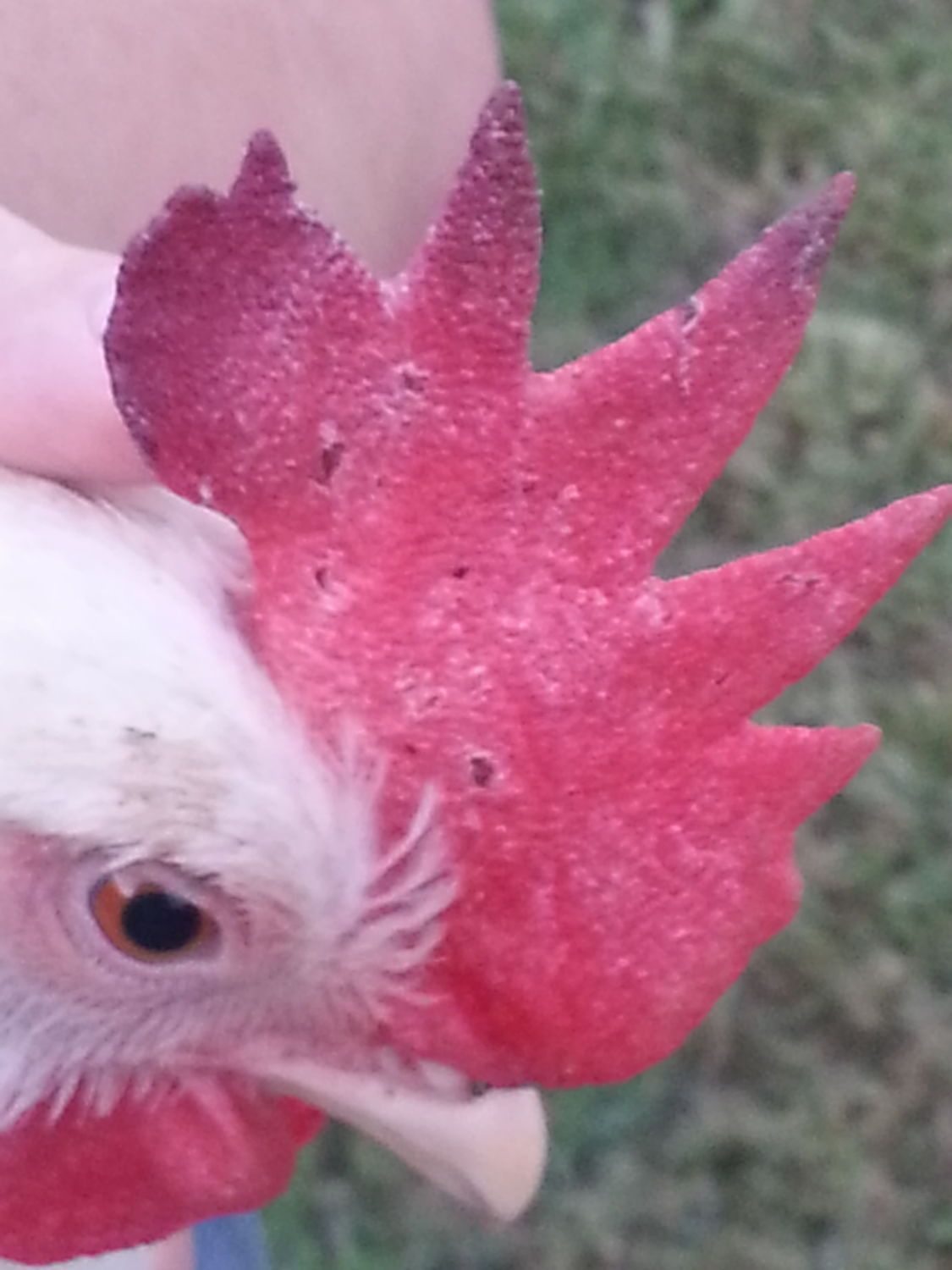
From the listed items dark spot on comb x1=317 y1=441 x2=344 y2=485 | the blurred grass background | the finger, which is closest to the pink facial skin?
dark spot on comb x1=317 y1=441 x2=344 y2=485

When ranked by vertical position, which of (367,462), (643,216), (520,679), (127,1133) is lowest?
(127,1133)

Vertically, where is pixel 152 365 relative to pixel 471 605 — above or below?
above

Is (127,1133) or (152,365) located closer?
(152,365)

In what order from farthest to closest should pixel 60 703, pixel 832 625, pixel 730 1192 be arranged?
pixel 730 1192
pixel 832 625
pixel 60 703

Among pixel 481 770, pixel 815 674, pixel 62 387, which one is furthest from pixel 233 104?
pixel 815 674

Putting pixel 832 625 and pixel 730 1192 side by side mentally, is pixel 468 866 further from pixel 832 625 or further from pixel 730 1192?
pixel 730 1192

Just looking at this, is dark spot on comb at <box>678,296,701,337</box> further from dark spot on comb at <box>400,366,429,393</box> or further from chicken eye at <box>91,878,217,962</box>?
chicken eye at <box>91,878,217,962</box>

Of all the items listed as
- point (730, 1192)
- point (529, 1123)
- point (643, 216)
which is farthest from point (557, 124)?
point (529, 1123)

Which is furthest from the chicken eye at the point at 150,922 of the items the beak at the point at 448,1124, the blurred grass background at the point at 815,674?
the blurred grass background at the point at 815,674

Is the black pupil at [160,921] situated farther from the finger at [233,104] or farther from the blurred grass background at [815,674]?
the blurred grass background at [815,674]
